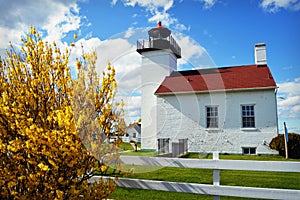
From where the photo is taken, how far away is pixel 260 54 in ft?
44.6

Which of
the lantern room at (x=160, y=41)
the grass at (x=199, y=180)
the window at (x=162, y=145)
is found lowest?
the grass at (x=199, y=180)

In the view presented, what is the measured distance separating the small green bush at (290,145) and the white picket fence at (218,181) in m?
9.00

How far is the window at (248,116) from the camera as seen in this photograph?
11.9 meters

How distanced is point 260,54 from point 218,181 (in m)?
12.5

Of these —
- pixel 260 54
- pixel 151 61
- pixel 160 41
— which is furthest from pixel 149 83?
pixel 260 54

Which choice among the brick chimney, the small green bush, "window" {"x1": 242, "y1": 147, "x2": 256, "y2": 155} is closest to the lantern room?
the small green bush

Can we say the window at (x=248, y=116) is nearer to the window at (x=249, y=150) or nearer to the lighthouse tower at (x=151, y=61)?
the window at (x=249, y=150)

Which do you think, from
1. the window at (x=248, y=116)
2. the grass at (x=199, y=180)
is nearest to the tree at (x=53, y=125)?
the grass at (x=199, y=180)

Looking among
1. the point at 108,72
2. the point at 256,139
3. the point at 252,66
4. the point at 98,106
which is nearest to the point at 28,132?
the point at 98,106

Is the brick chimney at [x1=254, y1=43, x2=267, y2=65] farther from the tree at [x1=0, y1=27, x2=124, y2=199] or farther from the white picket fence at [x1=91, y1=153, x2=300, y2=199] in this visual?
the tree at [x1=0, y1=27, x2=124, y2=199]

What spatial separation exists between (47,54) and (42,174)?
1.41m

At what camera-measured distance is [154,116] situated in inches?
119

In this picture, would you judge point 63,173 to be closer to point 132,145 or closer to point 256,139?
point 132,145

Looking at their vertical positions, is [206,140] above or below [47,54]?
below
